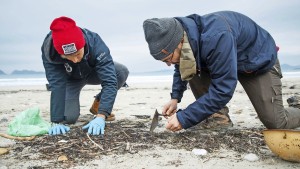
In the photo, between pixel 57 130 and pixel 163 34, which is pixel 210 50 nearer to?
pixel 163 34

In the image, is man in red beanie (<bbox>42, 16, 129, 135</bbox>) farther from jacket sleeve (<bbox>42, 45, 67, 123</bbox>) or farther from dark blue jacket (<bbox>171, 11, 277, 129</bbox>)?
dark blue jacket (<bbox>171, 11, 277, 129</bbox>)

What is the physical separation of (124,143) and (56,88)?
5.27 feet

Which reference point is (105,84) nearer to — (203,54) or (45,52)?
(45,52)

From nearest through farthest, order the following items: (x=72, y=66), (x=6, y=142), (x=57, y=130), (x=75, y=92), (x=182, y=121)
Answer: (x=182, y=121), (x=6, y=142), (x=57, y=130), (x=72, y=66), (x=75, y=92)

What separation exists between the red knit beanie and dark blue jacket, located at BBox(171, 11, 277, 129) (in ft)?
4.90

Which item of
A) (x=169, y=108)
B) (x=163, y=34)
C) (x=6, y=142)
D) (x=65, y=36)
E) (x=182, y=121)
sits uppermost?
(x=163, y=34)

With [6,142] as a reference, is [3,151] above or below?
above

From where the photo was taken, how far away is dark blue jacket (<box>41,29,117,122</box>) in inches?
165

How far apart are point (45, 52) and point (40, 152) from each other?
1.60m

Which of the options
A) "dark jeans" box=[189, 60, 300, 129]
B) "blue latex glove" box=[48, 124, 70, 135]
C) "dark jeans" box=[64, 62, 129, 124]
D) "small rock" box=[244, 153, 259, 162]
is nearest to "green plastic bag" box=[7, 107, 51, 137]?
"blue latex glove" box=[48, 124, 70, 135]

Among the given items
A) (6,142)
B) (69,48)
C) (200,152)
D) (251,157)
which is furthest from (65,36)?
(251,157)

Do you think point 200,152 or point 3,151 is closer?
point 200,152

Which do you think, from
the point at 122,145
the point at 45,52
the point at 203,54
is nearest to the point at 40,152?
the point at 122,145

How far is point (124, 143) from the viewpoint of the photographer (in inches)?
A: 134
